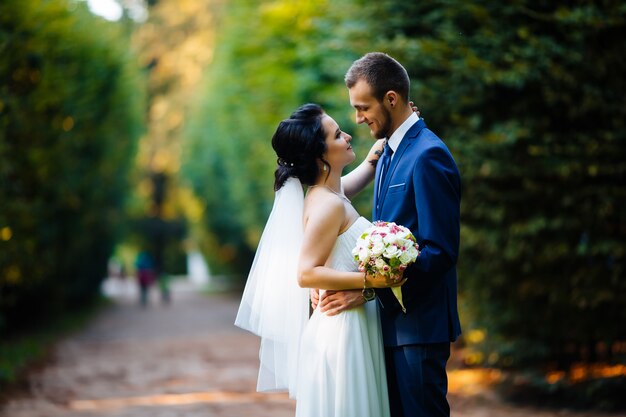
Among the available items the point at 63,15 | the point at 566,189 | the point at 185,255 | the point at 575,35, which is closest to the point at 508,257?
the point at 566,189

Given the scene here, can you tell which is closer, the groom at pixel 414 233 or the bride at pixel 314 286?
the groom at pixel 414 233

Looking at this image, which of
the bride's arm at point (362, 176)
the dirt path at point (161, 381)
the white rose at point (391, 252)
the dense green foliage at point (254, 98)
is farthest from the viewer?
the dense green foliage at point (254, 98)

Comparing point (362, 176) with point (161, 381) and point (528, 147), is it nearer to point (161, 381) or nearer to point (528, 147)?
point (528, 147)

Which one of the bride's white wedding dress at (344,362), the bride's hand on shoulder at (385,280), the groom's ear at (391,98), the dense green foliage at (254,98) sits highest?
the dense green foliage at (254,98)

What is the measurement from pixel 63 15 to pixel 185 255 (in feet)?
148

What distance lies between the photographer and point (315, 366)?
3.75 m

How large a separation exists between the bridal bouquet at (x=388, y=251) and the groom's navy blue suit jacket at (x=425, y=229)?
71 millimetres

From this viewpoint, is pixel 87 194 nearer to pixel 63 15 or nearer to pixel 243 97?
pixel 243 97

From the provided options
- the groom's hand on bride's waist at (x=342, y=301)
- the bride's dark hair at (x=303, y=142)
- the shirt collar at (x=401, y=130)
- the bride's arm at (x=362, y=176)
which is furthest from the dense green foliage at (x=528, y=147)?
the groom's hand on bride's waist at (x=342, y=301)

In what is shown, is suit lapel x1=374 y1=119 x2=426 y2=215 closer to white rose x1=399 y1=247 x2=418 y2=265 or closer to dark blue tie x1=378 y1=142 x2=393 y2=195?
dark blue tie x1=378 y1=142 x2=393 y2=195

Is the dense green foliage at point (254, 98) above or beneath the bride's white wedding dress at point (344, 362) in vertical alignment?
above

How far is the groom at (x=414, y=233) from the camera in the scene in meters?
3.41

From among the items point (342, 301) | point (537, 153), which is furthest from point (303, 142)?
point (537, 153)

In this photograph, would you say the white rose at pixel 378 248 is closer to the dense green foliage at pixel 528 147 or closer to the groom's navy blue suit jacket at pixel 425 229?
the groom's navy blue suit jacket at pixel 425 229
